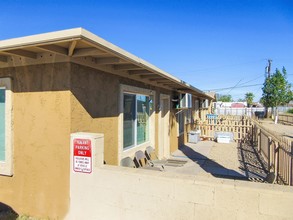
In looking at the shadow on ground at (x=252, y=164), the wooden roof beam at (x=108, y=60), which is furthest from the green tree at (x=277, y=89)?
the wooden roof beam at (x=108, y=60)

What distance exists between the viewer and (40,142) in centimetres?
400

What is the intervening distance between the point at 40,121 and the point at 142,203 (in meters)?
2.26

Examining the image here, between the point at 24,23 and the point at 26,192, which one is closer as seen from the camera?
the point at 26,192

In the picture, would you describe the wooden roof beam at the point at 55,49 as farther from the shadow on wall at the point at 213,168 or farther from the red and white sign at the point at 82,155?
the shadow on wall at the point at 213,168

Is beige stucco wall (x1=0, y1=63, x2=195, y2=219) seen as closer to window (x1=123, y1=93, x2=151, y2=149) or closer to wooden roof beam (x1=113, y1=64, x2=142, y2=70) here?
wooden roof beam (x1=113, y1=64, x2=142, y2=70)

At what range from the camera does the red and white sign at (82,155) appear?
347cm

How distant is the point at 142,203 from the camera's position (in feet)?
10.2

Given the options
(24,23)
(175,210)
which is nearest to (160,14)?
(24,23)

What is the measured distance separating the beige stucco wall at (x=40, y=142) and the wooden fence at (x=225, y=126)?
12.8 m

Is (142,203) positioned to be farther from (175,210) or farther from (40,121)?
(40,121)

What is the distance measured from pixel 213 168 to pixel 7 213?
609 cm

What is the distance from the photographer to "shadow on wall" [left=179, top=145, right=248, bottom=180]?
6.93 m

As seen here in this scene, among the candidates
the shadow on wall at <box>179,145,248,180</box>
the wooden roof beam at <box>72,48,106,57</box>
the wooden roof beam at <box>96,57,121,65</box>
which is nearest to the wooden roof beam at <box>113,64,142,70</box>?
the wooden roof beam at <box>96,57,121,65</box>

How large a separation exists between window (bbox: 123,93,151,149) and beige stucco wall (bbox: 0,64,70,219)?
205cm
